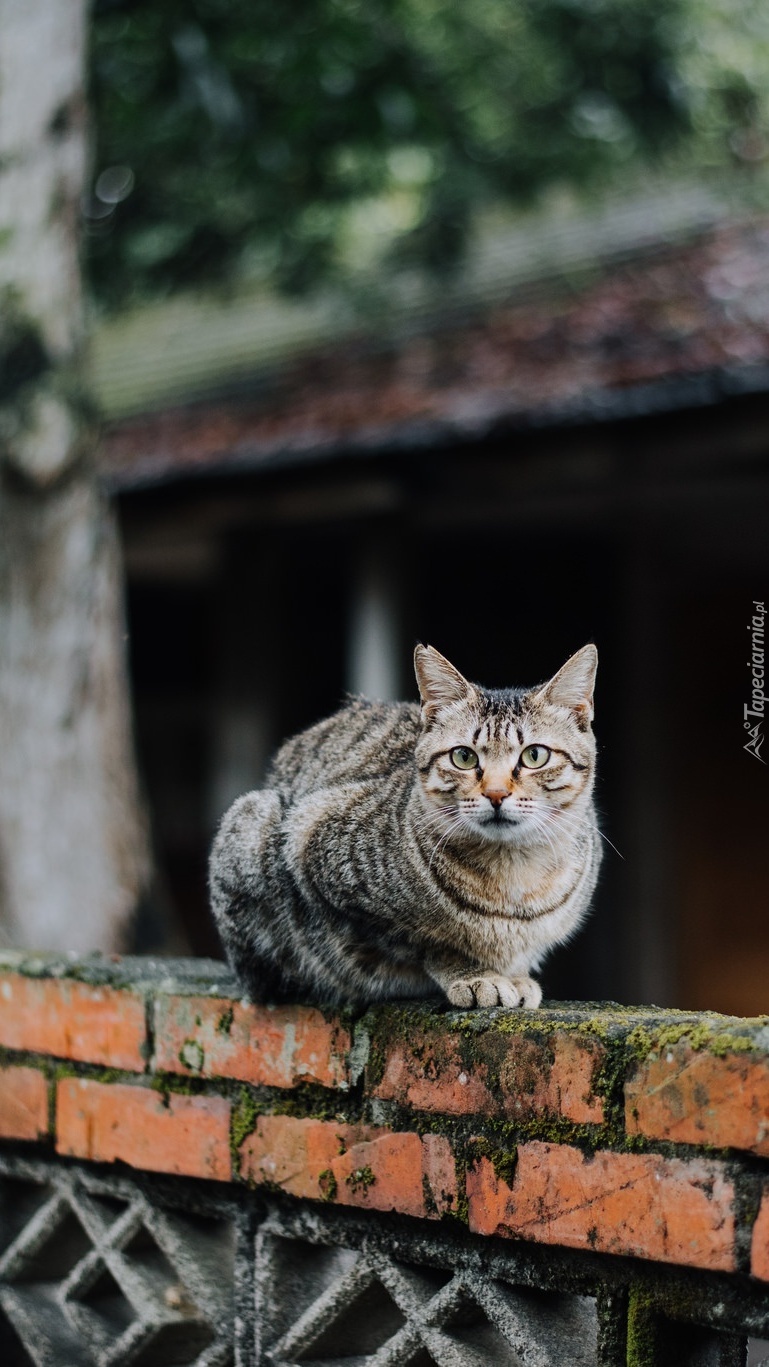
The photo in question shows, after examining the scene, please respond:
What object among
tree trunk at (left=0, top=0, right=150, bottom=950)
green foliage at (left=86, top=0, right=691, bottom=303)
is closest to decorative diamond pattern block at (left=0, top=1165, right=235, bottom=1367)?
tree trunk at (left=0, top=0, right=150, bottom=950)

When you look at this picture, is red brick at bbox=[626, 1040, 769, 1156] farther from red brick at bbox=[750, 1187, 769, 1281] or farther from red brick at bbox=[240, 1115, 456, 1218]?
red brick at bbox=[240, 1115, 456, 1218]

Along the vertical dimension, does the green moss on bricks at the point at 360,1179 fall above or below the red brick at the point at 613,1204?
below

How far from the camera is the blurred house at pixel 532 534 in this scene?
537 centimetres

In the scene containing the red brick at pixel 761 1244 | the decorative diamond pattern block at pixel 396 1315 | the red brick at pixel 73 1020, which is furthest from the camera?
the red brick at pixel 73 1020

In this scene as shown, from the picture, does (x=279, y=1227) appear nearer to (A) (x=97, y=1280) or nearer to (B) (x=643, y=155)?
(A) (x=97, y=1280)

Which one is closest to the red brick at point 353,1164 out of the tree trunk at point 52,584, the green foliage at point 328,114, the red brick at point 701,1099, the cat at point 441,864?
the cat at point 441,864

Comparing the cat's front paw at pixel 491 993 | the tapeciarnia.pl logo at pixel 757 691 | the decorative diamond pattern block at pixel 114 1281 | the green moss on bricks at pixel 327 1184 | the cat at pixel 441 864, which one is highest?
the tapeciarnia.pl logo at pixel 757 691

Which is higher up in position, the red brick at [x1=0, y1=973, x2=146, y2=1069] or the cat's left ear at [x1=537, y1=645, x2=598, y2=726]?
the cat's left ear at [x1=537, y1=645, x2=598, y2=726]

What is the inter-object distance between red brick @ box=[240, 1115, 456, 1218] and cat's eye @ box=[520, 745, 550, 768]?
1.57ft

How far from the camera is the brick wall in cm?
137

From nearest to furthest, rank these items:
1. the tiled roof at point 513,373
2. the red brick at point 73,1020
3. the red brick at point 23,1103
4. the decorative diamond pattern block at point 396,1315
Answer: the decorative diamond pattern block at point 396,1315
the red brick at point 73,1020
the red brick at point 23,1103
the tiled roof at point 513,373

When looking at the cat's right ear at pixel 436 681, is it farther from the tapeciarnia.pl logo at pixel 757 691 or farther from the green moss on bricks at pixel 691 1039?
the green moss on bricks at pixel 691 1039

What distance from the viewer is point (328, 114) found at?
18.2 feet

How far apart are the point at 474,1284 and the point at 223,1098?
1.44 ft
